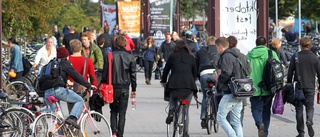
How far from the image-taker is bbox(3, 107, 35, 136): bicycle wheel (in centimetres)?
1234

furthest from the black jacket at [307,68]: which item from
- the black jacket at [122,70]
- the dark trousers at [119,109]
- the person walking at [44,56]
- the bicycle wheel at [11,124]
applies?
the person walking at [44,56]

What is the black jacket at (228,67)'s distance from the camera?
11977mm

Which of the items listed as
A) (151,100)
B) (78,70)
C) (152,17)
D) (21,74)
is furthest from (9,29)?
(78,70)

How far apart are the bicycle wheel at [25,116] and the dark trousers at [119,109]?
1283mm

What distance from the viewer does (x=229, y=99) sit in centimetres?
1201

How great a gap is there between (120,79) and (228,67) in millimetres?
1835

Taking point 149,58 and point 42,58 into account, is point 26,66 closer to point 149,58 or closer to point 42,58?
point 42,58

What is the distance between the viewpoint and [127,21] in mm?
38625

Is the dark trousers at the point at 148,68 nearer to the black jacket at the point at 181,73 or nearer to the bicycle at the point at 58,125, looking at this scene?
the black jacket at the point at 181,73

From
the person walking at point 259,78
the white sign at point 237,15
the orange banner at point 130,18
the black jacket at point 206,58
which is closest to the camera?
the person walking at point 259,78

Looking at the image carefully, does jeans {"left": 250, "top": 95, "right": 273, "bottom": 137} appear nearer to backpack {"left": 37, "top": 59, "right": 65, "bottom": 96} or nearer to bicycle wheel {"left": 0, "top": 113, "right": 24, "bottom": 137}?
backpack {"left": 37, "top": 59, "right": 65, "bottom": 96}

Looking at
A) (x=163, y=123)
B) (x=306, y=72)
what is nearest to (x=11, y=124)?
(x=306, y=72)

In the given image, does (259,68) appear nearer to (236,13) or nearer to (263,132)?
(263,132)

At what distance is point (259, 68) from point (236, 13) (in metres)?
6.18
